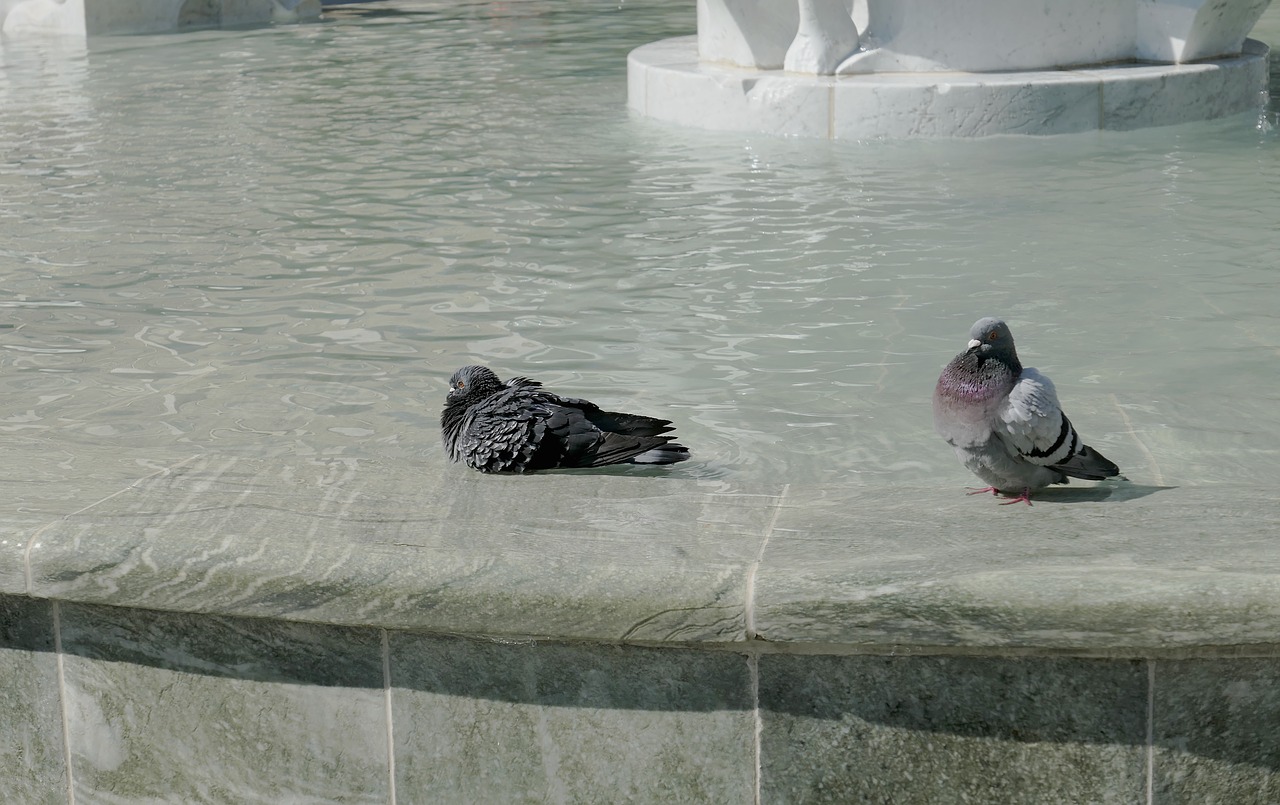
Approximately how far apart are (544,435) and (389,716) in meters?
0.70

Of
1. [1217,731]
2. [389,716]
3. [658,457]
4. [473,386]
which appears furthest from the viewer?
[473,386]

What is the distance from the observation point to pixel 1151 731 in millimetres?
2422

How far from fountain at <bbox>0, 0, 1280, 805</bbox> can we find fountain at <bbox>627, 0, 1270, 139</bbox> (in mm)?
255

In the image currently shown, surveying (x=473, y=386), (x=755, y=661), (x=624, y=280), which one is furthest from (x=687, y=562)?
(x=624, y=280)

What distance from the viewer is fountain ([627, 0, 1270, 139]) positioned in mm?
8625

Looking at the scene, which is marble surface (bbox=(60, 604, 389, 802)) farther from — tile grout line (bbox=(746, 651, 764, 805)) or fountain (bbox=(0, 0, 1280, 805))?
tile grout line (bbox=(746, 651, 764, 805))

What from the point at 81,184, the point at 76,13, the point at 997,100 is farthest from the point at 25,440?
the point at 76,13

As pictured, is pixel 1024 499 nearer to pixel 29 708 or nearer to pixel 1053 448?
pixel 1053 448

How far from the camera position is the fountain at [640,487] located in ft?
7.97

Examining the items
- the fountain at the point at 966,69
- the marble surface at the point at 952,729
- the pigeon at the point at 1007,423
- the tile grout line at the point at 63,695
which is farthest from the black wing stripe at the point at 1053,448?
the fountain at the point at 966,69

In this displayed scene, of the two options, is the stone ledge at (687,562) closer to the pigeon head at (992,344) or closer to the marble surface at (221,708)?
the marble surface at (221,708)

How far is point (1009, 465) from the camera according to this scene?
2.81 metres

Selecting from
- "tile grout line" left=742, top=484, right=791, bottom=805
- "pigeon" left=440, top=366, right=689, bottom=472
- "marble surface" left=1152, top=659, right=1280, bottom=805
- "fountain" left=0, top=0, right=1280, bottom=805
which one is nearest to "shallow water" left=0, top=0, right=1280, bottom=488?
"fountain" left=0, top=0, right=1280, bottom=805

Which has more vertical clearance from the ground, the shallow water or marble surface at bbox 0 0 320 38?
marble surface at bbox 0 0 320 38
